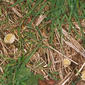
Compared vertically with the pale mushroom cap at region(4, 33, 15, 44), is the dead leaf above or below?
below

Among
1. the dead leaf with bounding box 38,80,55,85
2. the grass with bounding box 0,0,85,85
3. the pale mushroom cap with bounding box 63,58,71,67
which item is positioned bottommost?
the dead leaf with bounding box 38,80,55,85

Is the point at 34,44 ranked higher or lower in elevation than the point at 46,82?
higher

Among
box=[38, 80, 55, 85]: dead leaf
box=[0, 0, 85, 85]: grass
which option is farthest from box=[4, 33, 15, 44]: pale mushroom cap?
box=[38, 80, 55, 85]: dead leaf

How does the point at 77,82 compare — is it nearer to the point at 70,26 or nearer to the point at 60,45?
the point at 60,45

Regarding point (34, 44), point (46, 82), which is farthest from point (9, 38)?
point (46, 82)

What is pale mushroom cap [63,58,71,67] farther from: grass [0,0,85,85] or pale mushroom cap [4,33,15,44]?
pale mushroom cap [4,33,15,44]

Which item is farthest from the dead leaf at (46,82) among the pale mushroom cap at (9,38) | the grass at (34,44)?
the pale mushroom cap at (9,38)

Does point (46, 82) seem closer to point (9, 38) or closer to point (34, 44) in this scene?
point (34, 44)

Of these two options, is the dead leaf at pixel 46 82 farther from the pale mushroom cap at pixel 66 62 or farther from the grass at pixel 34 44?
the pale mushroom cap at pixel 66 62
